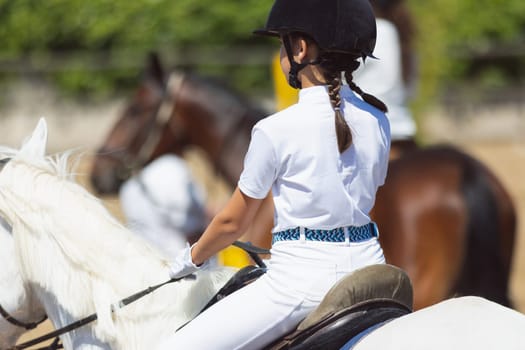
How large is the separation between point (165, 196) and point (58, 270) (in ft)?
11.4

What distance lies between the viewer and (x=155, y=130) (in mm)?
6438

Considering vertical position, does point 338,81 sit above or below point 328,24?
below

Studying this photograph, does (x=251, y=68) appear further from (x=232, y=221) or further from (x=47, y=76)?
(x=232, y=221)

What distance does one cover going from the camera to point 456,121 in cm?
1593

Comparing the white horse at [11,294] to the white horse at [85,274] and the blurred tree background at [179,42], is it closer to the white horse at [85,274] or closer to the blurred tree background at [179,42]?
the white horse at [85,274]

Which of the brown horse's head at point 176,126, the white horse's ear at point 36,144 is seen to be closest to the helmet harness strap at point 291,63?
the white horse's ear at point 36,144

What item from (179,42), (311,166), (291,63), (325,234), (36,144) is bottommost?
(179,42)

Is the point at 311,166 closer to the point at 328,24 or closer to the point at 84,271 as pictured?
the point at 328,24

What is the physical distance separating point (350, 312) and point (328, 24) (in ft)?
2.36

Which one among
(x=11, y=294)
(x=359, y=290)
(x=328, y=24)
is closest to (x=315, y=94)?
(x=328, y=24)

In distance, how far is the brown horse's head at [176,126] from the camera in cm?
592

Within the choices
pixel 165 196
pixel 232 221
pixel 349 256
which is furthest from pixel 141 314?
pixel 165 196

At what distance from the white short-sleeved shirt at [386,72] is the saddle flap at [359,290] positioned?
2.66 meters

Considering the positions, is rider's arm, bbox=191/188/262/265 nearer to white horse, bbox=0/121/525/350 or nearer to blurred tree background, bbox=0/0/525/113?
white horse, bbox=0/121/525/350
